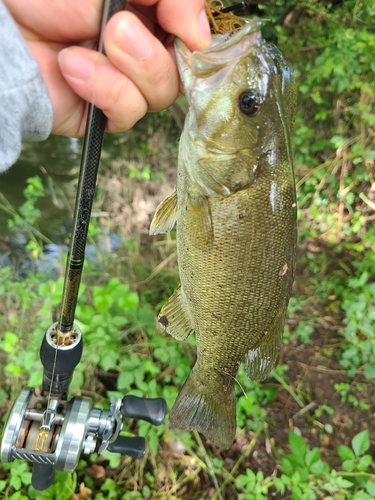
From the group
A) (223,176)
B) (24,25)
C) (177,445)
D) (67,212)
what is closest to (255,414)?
(177,445)

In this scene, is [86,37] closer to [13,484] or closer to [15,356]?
[15,356]

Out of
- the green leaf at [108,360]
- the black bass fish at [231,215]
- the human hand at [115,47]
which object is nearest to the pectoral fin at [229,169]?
the black bass fish at [231,215]

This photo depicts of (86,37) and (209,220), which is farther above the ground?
(86,37)

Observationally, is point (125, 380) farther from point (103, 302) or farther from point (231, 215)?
point (231, 215)

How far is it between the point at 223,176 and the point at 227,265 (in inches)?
12.1

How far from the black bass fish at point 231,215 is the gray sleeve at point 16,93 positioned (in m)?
0.41

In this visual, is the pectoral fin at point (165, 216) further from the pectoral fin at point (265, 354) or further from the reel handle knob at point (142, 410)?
the reel handle knob at point (142, 410)

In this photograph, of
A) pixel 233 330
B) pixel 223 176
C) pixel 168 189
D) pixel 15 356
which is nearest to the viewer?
pixel 223 176

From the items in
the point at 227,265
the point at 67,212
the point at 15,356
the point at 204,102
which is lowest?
the point at 67,212

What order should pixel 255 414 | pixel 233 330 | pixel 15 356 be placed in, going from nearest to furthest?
1. pixel 233 330
2. pixel 15 356
3. pixel 255 414

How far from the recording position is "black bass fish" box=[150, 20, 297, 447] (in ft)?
3.63

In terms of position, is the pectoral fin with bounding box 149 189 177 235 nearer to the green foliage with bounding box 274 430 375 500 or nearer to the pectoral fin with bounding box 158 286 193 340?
the pectoral fin with bounding box 158 286 193 340

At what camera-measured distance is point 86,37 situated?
108cm

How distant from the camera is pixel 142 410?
1448mm
